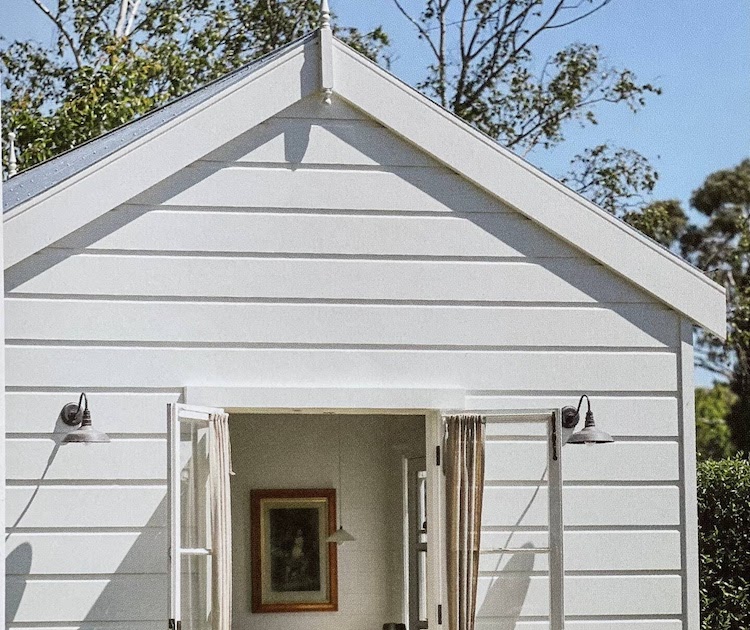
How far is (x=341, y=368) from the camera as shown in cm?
677

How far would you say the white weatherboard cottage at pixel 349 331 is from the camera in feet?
21.3

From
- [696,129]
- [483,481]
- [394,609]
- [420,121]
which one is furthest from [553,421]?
[696,129]

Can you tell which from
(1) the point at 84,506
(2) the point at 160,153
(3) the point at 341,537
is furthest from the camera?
(3) the point at 341,537

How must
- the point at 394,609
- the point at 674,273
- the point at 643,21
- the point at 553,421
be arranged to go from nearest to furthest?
the point at 553,421
the point at 674,273
the point at 394,609
the point at 643,21

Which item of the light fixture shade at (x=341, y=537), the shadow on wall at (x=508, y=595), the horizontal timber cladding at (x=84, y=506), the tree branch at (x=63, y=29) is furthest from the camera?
the tree branch at (x=63, y=29)

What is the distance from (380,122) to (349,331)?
1116 mm

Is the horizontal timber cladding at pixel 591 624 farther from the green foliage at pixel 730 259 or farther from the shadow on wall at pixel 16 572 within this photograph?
the green foliage at pixel 730 259

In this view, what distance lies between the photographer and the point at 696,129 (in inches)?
1500

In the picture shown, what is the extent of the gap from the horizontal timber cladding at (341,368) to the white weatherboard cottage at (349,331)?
0.01 m

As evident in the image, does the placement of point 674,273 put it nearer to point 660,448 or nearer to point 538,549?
→ point 660,448

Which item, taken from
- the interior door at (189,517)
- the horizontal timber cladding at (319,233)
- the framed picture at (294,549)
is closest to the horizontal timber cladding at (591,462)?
the horizontal timber cladding at (319,233)

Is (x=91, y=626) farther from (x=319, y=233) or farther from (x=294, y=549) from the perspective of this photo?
(x=294, y=549)

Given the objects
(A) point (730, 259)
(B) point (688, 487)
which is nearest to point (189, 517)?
(B) point (688, 487)

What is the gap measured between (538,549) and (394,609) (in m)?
4.64
